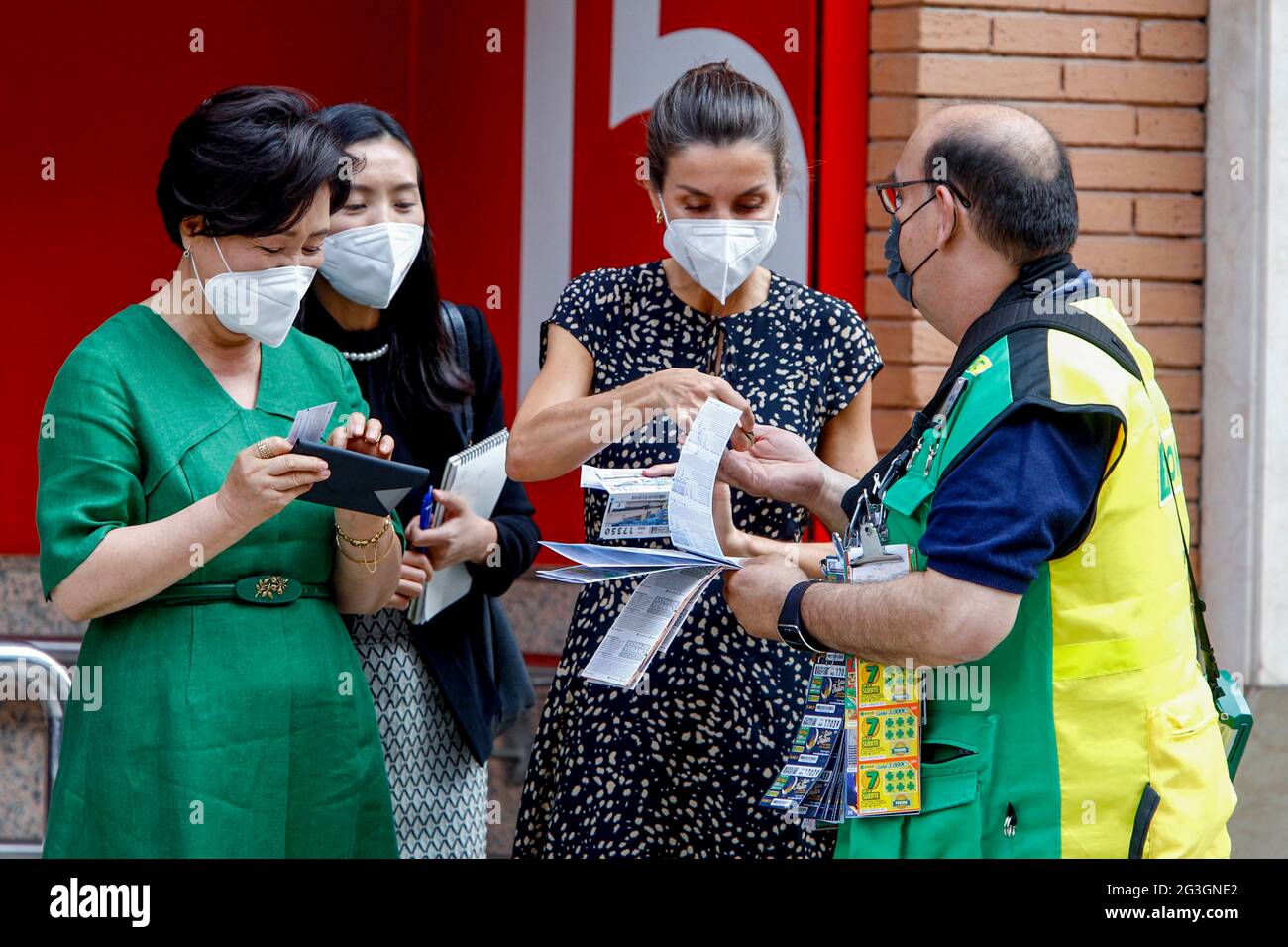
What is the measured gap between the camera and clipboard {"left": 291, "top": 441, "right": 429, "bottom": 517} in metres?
2.41

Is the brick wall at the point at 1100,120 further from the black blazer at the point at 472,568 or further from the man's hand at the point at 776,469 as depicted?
the man's hand at the point at 776,469

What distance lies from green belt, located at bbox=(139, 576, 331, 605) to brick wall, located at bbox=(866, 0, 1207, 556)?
2202mm

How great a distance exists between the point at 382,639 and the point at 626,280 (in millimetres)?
950

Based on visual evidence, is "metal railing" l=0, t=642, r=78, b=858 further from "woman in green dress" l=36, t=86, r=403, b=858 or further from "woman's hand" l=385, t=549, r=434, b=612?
"woman's hand" l=385, t=549, r=434, b=612

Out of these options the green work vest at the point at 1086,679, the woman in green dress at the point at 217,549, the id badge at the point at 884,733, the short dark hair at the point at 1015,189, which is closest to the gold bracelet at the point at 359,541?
the woman in green dress at the point at 217,549

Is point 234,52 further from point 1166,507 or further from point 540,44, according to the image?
point 1166,507

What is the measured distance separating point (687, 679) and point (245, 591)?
86cm

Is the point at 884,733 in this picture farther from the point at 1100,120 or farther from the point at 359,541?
the point at 1100,120

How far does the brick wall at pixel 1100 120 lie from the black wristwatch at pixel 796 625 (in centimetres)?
221

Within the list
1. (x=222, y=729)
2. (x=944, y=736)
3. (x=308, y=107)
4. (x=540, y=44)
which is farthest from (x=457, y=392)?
(x=540, y=44)

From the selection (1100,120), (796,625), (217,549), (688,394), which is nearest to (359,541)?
(217,549)

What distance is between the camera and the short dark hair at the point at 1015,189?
83.8 inches

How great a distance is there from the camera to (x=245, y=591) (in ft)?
8.42

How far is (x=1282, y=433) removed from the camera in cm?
420
